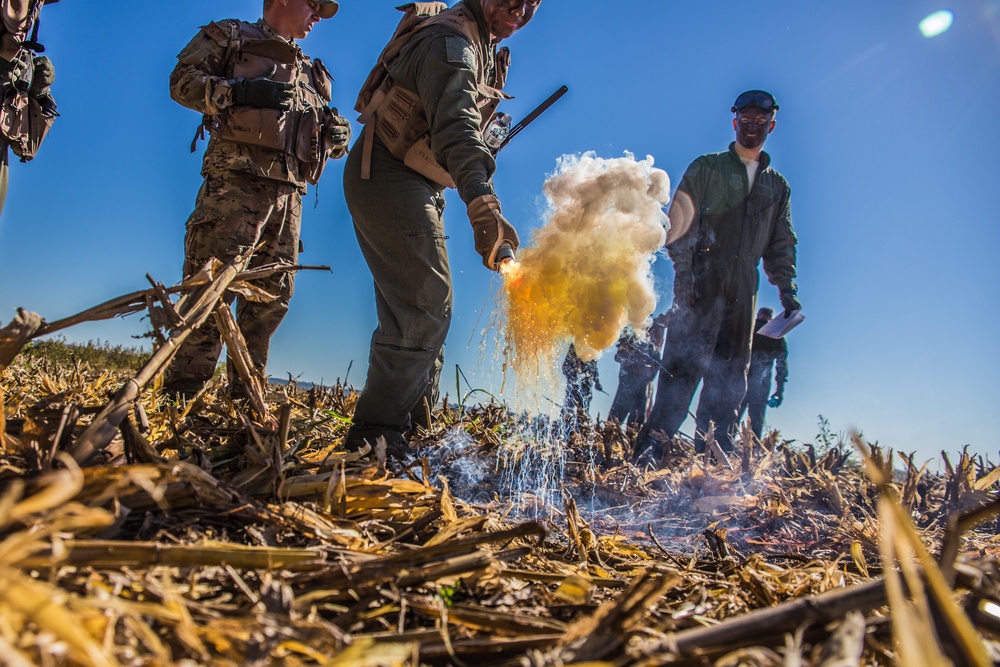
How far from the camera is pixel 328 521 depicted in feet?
5.07

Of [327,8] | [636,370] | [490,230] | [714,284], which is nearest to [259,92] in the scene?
[327,8]

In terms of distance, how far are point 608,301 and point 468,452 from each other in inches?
103

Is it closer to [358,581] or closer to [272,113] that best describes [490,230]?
[358,581]

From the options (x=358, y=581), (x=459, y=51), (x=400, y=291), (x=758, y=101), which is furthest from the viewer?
(x=758, y=101)

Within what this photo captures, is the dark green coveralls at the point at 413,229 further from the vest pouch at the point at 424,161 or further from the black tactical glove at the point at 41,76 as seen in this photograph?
the black tactical glove at the point at 41,76

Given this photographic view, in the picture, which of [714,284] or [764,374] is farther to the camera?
[764,374]

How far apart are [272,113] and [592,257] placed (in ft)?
10.4

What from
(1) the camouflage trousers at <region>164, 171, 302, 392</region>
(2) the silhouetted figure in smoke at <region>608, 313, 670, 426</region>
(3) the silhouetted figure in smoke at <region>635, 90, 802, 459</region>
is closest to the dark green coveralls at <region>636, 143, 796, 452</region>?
(3) the silhouetted figure in smoke at <region>635, 90, 802, 459</region>

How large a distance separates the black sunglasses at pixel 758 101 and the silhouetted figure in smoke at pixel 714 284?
0.55 meters

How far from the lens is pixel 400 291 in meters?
Answer: 3.34

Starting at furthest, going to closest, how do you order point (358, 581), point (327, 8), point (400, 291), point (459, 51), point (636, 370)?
1. point (636, 370)
2. point (327, 8)
3. point (400, 291)
4. point (459, 51)
5. point (358, 581)

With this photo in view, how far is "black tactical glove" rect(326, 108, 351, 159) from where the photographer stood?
15.2 feet

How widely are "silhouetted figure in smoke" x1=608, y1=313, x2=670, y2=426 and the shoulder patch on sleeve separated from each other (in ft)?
13.4

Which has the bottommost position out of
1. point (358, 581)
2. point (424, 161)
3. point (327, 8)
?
point (358, 581)
